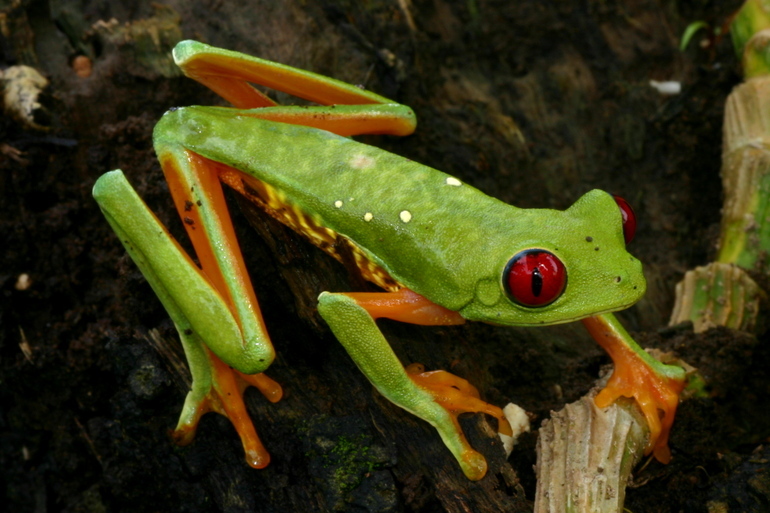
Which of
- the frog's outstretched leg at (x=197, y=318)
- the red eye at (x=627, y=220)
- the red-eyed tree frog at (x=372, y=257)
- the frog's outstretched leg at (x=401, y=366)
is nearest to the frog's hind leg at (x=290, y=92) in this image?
the red-eyed tree frog at (x=372, y=257)

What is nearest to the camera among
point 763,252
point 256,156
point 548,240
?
point 548,240

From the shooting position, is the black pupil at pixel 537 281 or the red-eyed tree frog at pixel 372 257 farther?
the red-eyed tree frog at pixel 372 257

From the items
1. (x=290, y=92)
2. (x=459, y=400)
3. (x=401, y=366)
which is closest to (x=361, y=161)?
(x=290, y=92)

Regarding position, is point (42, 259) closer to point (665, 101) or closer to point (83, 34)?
point (83, 34)

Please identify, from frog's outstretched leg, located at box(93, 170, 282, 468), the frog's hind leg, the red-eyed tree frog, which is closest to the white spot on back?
the red-eyed tree frog

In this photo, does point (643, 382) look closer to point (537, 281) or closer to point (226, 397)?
point (537, 281)

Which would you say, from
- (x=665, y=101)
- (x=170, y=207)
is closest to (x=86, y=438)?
(x=170, y=207)

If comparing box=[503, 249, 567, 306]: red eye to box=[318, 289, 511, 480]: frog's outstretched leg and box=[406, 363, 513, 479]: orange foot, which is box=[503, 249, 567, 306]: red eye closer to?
box=[318, 289, 511, 480]: frog's outstretched leg

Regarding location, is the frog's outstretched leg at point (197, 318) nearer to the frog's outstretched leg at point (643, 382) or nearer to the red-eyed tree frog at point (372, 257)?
the red-eyed tree frog at point (372, 257)
